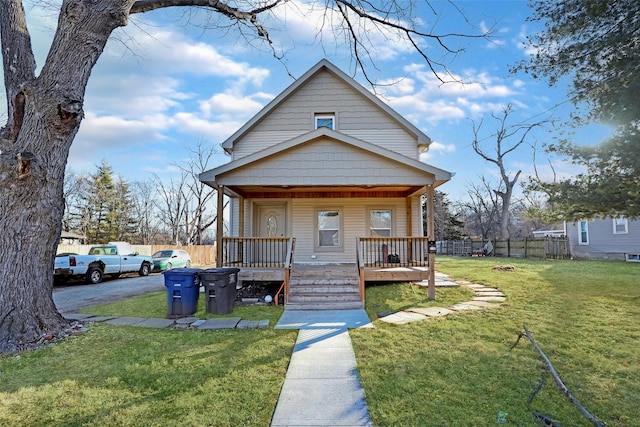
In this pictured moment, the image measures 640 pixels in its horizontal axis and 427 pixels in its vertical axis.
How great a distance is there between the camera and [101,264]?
15.1m

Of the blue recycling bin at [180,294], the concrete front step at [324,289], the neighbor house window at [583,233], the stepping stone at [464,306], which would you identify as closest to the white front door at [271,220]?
the concrete front step at [324,289]

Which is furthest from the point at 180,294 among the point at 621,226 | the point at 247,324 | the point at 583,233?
the point at 583,233

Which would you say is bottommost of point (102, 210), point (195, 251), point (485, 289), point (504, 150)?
point (485, 289)

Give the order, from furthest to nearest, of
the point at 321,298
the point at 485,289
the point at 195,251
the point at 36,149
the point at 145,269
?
the point at 195,251 < the point at 145,269 < the point at 485,289 < the point at 321,298 < the point at 36,149

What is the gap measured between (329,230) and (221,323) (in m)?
5.93

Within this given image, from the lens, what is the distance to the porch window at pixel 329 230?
11656 mm

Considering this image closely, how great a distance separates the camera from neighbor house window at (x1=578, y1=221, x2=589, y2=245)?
22344mm

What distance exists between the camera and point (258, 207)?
11.9 m

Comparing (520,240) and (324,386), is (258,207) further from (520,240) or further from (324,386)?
(520,240)

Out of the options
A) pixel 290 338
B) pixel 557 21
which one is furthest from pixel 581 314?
pixel 557 21

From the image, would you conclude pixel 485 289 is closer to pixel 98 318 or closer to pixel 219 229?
pixel 219 229

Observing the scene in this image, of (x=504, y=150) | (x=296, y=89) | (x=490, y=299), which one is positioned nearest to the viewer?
(x=490, y=299)

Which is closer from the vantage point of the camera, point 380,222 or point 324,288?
point 324,288

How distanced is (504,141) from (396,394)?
31.4 metres
